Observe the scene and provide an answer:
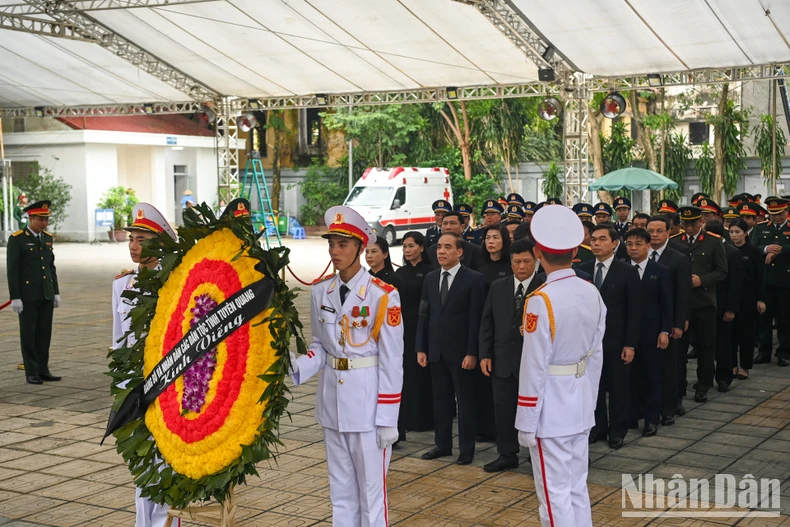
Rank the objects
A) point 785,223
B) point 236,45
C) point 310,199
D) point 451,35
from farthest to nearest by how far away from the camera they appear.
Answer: point 310,199, point 236,45, point 451,35, point 785,223

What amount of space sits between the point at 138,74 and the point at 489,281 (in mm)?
16180

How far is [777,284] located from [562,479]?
7.67 m

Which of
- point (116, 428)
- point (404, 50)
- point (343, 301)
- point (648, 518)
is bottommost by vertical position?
point (648, 518)

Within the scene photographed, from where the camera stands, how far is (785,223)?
11.5 m

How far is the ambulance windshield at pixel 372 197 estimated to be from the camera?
30.1 metres

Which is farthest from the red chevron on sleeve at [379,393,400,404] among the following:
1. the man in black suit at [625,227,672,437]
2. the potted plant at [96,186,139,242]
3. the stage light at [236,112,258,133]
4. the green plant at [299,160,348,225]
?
the green plant at [299,160,348,225]

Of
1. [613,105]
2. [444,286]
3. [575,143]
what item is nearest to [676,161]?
[575,143]

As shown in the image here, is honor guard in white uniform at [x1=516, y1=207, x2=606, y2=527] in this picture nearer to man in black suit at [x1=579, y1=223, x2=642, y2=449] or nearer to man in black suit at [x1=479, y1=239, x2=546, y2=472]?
man in black suit at [x1=479, y1=239, x2=546, y2=472]

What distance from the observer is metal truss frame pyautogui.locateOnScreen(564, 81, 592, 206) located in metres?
18.0

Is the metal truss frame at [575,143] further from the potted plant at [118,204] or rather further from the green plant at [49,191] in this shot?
the green plant at [49,191]

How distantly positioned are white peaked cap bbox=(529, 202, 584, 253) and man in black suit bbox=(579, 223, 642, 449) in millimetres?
2892

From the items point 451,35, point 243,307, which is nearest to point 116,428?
point 243,307

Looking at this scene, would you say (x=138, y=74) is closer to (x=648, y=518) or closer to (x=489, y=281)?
(x=489, y=281)

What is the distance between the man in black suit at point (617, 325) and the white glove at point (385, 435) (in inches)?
124
